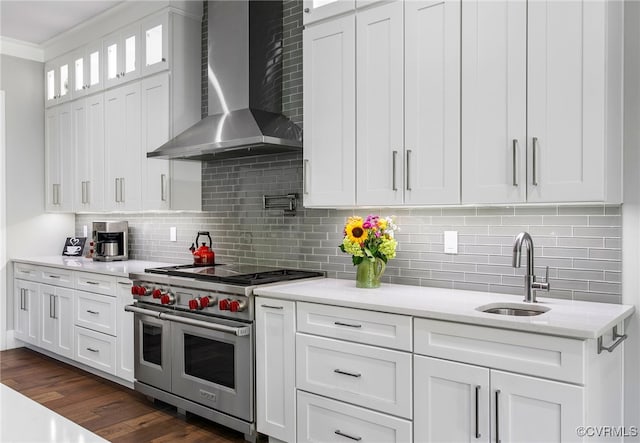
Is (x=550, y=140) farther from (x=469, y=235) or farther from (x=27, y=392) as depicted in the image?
(x=27, y=392)

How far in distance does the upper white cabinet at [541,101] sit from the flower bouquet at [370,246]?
1.80 feet

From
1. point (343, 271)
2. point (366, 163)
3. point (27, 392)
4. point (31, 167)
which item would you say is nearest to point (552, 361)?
point (366, 163)

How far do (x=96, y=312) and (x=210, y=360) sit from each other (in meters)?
1.50

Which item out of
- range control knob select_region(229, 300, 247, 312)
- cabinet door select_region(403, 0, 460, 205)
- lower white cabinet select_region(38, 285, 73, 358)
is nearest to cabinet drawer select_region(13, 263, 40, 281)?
lower white cabinet select_region(38, 285, 73, 358)

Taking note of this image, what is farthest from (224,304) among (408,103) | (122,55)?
(122,55)

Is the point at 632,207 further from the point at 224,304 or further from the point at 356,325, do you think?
the point at 224,304

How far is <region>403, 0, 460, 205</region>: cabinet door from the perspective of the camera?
2.54m

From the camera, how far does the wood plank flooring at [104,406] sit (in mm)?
3162

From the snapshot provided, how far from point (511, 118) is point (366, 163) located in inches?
32.0

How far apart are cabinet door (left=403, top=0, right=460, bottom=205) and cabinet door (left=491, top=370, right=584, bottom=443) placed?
908mm

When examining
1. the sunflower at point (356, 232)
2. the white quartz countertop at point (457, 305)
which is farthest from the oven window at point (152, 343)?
the sunflower at point (356, 232)

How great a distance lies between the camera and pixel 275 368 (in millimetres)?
2863

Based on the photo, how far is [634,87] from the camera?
91.1 inches

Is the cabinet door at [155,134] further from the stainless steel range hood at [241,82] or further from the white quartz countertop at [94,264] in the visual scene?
the white quartz countertop at [94,264]
